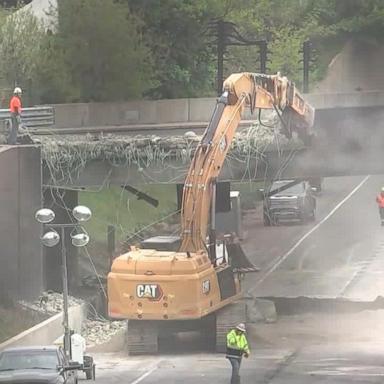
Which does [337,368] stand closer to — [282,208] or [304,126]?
[304,126]

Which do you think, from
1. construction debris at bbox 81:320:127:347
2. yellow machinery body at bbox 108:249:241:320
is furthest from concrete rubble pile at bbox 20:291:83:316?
yellow machinery body at bbox 108:249:241:320

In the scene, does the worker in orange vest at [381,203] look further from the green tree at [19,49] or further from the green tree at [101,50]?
the green tree at [19,49]

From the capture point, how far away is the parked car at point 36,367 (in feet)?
68.5

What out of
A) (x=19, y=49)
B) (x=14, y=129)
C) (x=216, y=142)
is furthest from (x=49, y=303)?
(x=19, y=49)

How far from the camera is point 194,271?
88.9ft

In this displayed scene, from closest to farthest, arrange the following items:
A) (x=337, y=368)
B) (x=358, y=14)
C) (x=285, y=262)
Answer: (x=337, y=368)
(x=285, y=262)
(x=358, y=14)

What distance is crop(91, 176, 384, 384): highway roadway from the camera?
2562cm

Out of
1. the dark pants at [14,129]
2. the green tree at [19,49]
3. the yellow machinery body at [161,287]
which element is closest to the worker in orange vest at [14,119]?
the dark pants at [14,129]

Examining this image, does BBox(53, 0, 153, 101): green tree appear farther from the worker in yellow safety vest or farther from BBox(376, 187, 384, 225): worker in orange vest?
the worker in yellow safety vest

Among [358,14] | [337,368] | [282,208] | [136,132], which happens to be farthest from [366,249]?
[358,14]

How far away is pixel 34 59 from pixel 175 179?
1170cm

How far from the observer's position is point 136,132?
40594 mm

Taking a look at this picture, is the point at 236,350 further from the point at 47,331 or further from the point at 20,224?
the point at 20,224

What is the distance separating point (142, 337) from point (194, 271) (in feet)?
8.05
